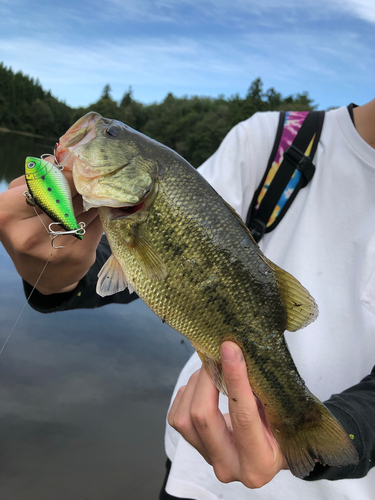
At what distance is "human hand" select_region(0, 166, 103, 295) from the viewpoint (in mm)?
1649

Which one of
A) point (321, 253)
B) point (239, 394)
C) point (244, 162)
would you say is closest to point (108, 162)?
point (244, 162)

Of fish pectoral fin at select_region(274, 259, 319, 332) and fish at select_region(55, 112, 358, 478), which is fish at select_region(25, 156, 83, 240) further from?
fish pectoral fin at select_region(274, 259, 319, 332)

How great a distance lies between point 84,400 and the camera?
18.7 feet

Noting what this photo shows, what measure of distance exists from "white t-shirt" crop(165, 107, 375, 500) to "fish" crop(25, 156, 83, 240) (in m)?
1.21

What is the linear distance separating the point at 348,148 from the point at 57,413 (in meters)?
5.42

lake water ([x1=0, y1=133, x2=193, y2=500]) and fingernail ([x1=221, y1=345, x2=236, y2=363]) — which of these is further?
lake water ([x1=0, y1=133, x2=193, y2=500])

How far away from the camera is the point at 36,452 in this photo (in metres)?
4.68

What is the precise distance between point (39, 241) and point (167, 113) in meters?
82.1

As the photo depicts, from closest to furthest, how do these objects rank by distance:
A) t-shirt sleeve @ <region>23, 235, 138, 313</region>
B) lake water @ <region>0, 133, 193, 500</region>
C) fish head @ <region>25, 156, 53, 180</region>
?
fish head @ <region>25, 156, 53, 180</region>
t-shirt sleeve @ <region>23, 235, 138, 313</region>
lake water @ <region>0, 133, 193, 500</region>

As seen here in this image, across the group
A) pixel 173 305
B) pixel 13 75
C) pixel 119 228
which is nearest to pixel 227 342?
pixel 173 305

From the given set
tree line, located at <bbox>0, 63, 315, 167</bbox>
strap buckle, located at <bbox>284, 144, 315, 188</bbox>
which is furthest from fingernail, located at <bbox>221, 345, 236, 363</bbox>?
tree line, located at <bbox>0, 63, 315, 167</bbox>

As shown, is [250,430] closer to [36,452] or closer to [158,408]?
[36,452]

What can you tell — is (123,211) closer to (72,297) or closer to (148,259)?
(148,259)

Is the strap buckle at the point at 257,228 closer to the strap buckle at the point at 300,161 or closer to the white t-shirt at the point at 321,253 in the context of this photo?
the white t-shirt at the point at 321,253
